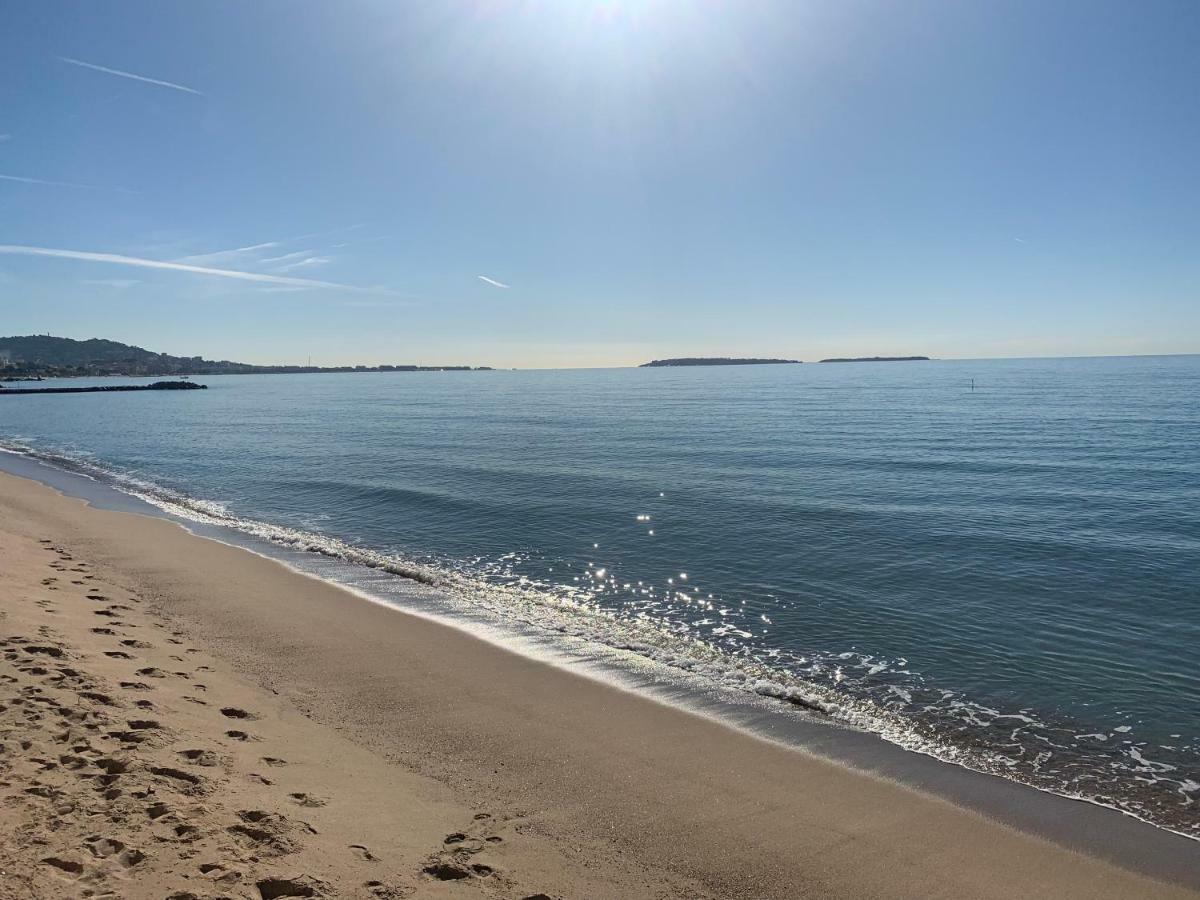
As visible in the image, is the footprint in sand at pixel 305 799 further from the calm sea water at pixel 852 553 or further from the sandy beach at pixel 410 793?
the calm sea water at pixel 852 553

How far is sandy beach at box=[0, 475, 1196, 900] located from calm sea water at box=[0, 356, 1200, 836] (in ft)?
7.71

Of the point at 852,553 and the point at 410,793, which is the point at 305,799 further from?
the point at 852,553

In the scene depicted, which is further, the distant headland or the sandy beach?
the distant headland

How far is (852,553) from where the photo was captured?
18.4 m

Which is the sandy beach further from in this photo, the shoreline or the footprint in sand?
the shoreline

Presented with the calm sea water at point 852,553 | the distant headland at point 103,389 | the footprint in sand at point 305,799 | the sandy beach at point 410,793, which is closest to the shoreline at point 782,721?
the calm sea water at point 852,553

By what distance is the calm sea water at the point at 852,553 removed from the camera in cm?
1009

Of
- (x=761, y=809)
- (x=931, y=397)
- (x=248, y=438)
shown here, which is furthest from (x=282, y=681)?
(x=931, y=397)

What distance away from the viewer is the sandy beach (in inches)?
206

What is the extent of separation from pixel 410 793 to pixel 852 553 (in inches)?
576

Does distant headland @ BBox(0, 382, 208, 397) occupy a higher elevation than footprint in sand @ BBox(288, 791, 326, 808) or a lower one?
higher

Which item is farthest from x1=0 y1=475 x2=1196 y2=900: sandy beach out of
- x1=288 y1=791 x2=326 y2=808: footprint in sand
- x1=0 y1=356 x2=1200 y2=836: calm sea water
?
x1=0 y1=356 x2=1200 y2=836: calm sea water

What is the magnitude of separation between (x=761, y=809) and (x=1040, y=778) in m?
4.00

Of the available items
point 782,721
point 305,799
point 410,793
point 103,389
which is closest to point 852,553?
point 782,721
